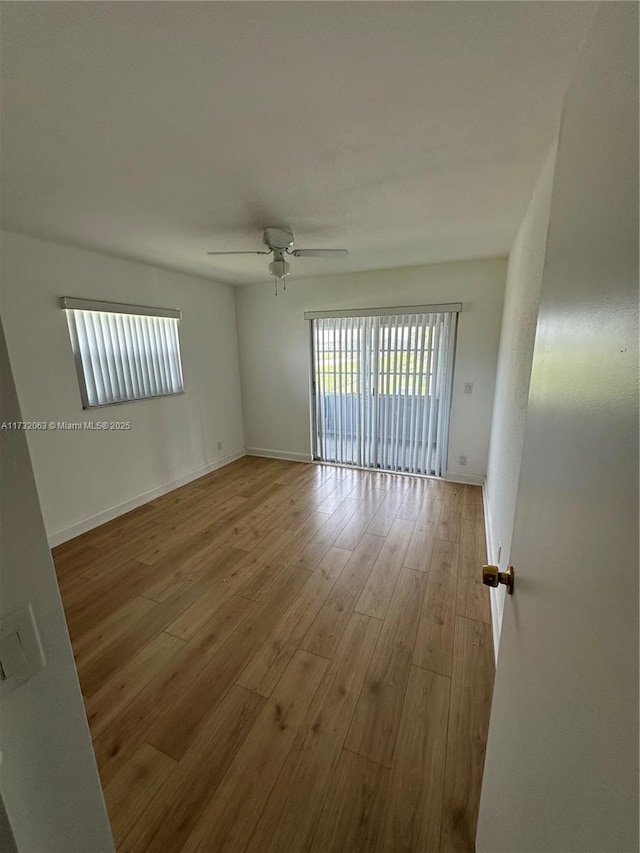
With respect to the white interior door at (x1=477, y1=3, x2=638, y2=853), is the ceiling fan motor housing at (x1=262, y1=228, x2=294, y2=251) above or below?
above

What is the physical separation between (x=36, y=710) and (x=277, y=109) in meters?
1.74

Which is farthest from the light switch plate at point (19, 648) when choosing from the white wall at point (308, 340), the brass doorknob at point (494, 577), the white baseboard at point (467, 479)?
the white baseboard at point (467, 479)

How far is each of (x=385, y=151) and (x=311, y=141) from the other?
1.06 ft

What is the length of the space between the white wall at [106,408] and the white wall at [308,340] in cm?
43

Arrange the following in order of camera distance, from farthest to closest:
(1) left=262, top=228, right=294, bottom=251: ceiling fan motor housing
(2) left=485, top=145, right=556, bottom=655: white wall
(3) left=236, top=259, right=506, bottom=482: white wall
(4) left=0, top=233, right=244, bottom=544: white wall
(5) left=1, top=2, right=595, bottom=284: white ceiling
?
(3) left=236, top=259, right=506, bottom=482: white wall
(4) left=0, top=233, right=244, bottom=544: white wall
(1) left=262, top=228, right=294, bottom=251: ceiling fan motor housing
(2) left=485, top=145, right=556, bottom=655: white wall
(5) left=1, top=2, right=595, bottom=284: white ceiling

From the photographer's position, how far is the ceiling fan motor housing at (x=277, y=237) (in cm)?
222

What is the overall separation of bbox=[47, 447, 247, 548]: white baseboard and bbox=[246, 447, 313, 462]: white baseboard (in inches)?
15.9

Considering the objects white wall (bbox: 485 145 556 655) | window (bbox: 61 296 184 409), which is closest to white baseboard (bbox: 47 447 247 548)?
window (bbox: 61 296 184 409)

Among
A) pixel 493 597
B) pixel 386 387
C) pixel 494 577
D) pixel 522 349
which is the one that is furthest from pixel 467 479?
pixel 494 577

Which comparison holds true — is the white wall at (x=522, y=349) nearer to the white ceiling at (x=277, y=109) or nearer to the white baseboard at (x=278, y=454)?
the white ceiling at (x=277, y=109)

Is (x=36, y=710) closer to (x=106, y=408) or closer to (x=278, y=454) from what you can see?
(x=106, y=408)

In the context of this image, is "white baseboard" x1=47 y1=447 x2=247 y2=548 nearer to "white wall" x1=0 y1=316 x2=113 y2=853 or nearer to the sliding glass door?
the sliding glass door

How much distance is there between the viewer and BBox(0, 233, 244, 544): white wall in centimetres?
242

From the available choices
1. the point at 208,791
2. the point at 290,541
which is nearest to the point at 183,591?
the point at 290,541
